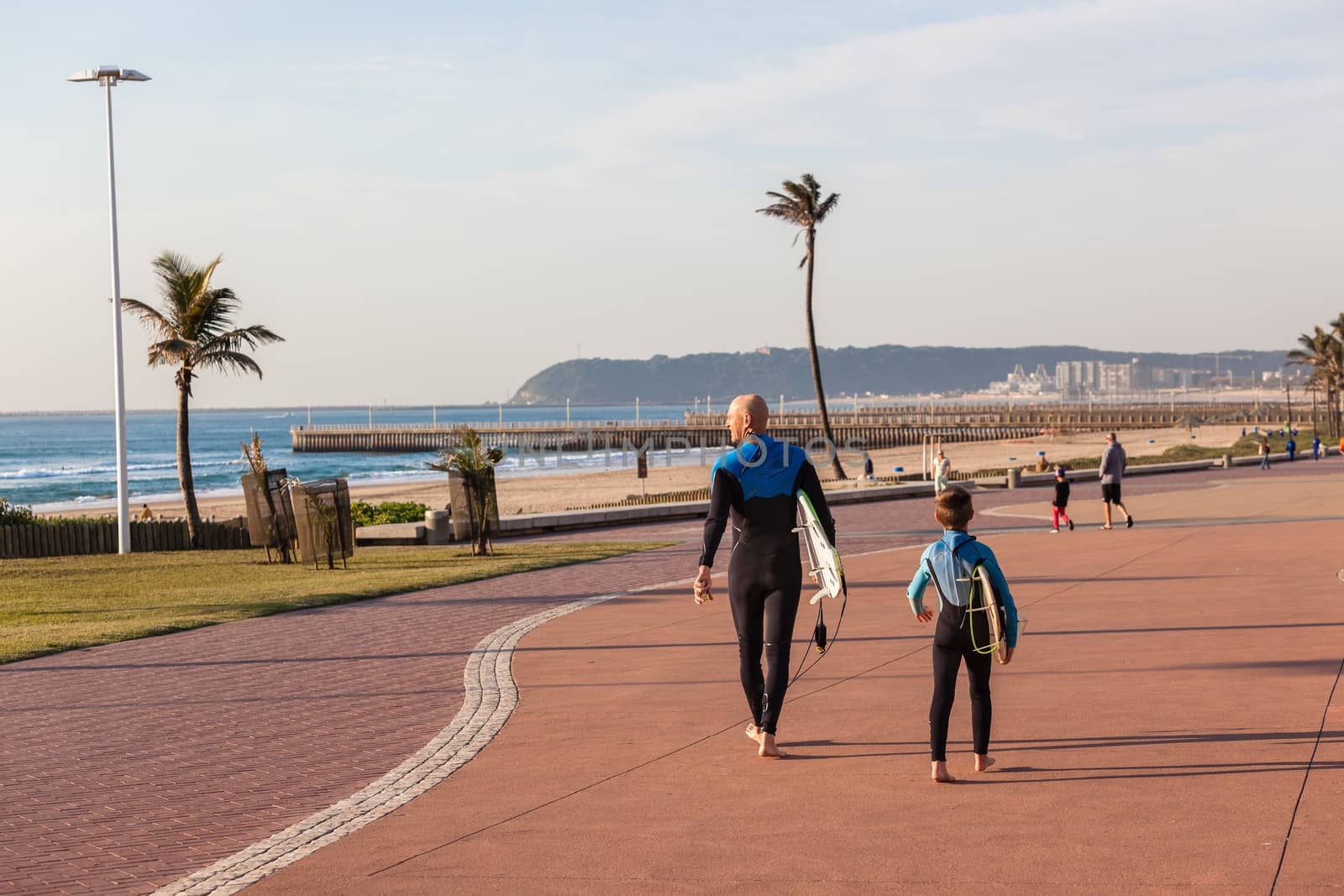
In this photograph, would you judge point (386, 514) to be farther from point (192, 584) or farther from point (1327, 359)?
point (1327, 359)

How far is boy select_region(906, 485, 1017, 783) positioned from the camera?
561 centimetres

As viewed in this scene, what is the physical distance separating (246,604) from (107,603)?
6.00ft

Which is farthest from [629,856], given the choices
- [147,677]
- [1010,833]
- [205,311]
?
[205,311]

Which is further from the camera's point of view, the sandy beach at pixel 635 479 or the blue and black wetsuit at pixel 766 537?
the sandy beach at pixel 635 479

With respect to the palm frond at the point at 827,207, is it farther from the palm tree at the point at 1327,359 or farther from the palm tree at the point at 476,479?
the palm tree at the point at 1327,359

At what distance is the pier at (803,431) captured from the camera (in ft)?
365

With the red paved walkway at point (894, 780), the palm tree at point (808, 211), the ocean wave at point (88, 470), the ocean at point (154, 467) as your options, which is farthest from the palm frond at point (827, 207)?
the ocean wave at point (88, 470)

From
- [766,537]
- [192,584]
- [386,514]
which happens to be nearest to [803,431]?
[386,514]

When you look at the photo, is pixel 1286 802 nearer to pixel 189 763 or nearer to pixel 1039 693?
pixel 1039 693

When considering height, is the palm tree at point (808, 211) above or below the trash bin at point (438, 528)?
above

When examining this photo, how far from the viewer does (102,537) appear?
22219 mm

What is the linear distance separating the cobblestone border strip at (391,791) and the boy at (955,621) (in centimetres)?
232

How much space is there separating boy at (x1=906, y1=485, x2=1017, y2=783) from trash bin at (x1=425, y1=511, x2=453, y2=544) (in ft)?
52.8

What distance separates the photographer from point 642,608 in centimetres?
1210
